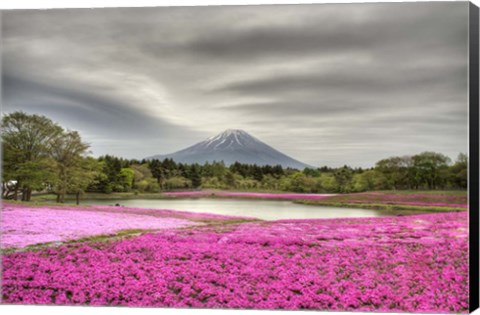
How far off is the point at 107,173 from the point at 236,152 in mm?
2445

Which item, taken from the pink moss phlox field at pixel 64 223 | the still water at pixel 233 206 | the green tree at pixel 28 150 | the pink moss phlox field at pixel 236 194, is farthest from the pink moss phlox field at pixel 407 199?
the green tree at pixel 28 150

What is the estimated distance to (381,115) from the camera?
8.18 metres

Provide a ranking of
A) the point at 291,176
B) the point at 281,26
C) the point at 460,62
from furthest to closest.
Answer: the point at 291,176 → the point at 281,26 → the point at 460,62

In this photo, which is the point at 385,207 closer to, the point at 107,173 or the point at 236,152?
the point at 236,152

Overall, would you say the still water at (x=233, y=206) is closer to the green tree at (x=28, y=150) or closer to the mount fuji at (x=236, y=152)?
the mount fuji at (x=236, y=152)

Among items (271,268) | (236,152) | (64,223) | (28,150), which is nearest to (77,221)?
(64,223)

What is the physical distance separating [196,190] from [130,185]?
48.4 inches

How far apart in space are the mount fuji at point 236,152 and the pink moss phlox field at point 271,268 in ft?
3.69

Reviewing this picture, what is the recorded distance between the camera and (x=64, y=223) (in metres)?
8.90

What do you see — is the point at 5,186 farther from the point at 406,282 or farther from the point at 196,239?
the point at 406,282

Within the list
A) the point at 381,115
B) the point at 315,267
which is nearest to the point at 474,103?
the point at 381,115

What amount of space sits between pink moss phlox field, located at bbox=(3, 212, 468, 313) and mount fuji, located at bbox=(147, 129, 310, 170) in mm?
1125

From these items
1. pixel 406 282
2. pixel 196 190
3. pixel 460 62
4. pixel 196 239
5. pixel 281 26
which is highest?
pixel 281 26

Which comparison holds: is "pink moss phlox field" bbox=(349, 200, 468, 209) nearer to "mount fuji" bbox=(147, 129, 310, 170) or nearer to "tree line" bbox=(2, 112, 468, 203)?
"tree line" bbox=(2, 112, 468, 203)
